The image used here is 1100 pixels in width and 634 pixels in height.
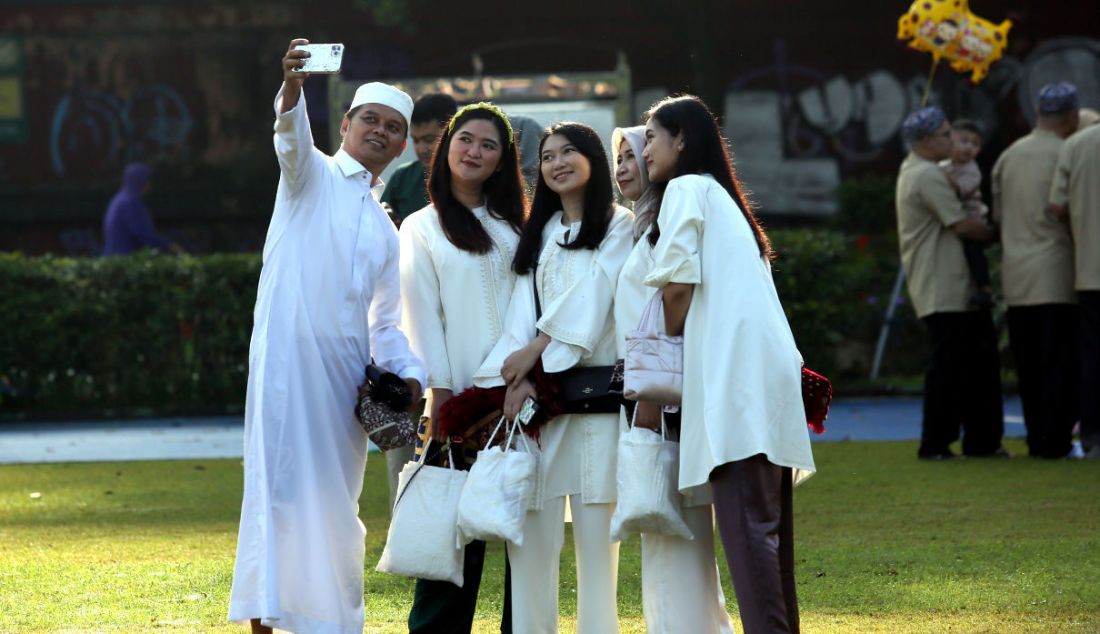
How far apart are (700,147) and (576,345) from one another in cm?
80

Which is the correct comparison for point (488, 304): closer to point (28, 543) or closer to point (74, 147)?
point (28, 543)

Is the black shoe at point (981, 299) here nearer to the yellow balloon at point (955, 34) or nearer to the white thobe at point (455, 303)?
the yellow balloon at point (955, 34)

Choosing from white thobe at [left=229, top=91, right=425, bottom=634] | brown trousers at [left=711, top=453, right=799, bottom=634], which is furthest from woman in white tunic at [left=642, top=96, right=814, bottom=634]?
white thobe at [left=229, top=91, right=425, bottom=634]

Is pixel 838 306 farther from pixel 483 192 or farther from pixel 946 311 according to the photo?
pixel 483 192

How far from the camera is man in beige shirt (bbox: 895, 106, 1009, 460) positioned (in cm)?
1091

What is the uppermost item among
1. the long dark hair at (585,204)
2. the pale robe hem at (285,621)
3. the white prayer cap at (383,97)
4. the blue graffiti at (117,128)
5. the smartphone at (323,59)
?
the blue graffiti at (117,128)

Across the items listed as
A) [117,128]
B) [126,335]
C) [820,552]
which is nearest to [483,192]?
[820,552]

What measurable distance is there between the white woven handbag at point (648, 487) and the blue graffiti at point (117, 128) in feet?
61.6

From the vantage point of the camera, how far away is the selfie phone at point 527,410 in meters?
5.73

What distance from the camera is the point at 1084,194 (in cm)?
1065

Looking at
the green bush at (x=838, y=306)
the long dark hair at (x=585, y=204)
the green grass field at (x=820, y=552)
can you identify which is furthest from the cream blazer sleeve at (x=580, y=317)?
the green bush at (x=838, y=306)

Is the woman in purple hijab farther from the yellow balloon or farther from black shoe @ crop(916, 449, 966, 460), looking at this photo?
black shoe @ crop(916, 449, 966, 460)

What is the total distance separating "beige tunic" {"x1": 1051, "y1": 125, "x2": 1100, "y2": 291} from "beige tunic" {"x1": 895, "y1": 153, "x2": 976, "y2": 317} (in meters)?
0.67

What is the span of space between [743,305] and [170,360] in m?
11.4
